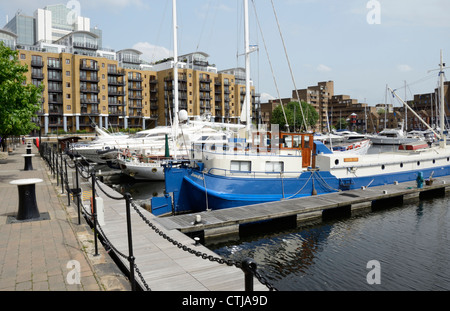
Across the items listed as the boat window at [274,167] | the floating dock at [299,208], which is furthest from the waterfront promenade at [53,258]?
the boat window at [274,167]

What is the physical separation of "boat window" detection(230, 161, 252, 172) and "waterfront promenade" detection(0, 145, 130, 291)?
784cm

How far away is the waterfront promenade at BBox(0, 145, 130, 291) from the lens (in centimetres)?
621

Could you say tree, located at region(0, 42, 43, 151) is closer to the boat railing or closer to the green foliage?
the green foliage

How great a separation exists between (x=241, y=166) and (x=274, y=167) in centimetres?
172

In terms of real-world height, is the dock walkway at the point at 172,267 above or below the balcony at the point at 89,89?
below

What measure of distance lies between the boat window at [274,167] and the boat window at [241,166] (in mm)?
963

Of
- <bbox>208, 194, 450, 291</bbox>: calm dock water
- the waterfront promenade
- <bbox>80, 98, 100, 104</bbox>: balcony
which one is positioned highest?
<bbox>80, 98, 100, 104</bbox>: balcony

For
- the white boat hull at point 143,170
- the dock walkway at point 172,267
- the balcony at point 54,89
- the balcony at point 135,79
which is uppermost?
the balcony at point 135,79

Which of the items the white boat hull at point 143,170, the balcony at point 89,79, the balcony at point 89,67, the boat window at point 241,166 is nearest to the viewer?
the boat window at point 241,166

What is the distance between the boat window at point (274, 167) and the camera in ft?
57.1

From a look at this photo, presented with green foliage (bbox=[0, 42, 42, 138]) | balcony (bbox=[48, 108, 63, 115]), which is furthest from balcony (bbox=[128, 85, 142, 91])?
green foliage (bbox=[0, 42, 42, 138])

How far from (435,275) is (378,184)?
1119 cm

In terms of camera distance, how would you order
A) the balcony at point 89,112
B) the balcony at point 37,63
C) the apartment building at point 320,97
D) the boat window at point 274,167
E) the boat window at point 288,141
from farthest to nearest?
1. the apartment building at point 320,97
2. the balcony at point 89,112
3. the balcony at point 37,63
4. the boat window at point 288,141
5. the boat window at point 274,167

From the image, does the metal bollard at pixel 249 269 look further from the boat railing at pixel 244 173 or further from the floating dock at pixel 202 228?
the boat railing at pixel 244 173
